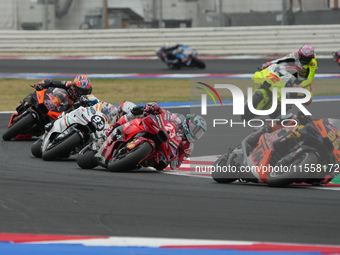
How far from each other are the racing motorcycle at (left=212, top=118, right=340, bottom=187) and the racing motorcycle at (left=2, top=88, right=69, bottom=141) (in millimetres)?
4423

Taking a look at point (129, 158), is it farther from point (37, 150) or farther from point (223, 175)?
point (37, 150)

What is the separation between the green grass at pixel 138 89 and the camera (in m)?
19.1

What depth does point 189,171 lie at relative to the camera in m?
9.06

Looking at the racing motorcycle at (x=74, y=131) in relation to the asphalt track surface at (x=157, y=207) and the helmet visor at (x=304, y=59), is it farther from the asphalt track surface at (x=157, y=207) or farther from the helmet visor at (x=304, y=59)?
the helmet visor at (x=304, y=59)

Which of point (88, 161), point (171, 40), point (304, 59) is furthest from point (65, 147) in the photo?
point (171, 40)

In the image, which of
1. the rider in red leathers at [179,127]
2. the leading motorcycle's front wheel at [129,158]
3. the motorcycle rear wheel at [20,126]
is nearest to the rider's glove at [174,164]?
the rider in red leathers at [179,127]

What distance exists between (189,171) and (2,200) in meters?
2.84

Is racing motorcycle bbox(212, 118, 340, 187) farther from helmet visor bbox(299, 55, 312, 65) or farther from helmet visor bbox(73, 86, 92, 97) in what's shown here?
helmet visor bbox(299, 55, 312, 65)

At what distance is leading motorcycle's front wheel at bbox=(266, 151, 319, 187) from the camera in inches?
287

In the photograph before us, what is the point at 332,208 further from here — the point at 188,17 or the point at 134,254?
the point at 188,17

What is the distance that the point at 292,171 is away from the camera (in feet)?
24.2

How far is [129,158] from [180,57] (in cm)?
1711

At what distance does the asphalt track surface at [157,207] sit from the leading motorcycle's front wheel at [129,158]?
114 millimetres

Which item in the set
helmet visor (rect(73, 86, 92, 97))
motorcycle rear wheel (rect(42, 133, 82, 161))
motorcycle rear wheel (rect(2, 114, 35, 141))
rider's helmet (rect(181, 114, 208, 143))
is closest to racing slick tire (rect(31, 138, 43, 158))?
motorcycle rear wheel (rect(42, 133, 82, 161))
